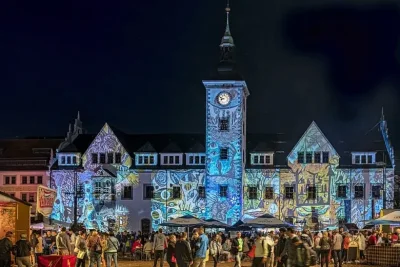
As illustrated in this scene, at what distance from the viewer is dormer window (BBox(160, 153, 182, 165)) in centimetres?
8244

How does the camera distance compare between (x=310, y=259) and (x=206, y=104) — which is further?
(x=206, y=104)

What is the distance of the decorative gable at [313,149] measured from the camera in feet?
260

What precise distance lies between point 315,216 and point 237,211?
23.4 feet

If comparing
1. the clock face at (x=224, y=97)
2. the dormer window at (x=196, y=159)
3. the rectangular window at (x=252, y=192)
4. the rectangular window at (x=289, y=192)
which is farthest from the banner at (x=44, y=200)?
the dormer window at (x=196, y=159)

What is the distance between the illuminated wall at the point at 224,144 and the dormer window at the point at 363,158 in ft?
33.7

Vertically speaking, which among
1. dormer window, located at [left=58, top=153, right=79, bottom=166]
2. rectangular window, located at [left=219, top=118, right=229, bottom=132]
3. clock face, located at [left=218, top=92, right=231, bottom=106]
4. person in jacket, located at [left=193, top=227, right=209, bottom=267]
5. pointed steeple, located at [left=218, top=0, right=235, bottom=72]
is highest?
pointed steeple, located at [left=218, top=0, right=235, bottom=72]

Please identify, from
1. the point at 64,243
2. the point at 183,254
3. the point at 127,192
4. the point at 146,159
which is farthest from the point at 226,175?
the point at 183,254

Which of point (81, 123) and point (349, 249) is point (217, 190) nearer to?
point (81, 123)

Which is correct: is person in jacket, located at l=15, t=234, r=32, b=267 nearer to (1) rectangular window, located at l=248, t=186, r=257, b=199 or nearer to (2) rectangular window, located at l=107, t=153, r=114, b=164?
(1) rectangular window, located at l=248, t=186, r=257, b=199

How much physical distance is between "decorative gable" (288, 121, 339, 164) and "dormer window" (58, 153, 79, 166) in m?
20.2

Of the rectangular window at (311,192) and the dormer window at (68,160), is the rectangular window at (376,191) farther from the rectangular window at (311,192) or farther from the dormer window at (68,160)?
the dormer window at (68,160)

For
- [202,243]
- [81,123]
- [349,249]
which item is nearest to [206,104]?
[81,123]

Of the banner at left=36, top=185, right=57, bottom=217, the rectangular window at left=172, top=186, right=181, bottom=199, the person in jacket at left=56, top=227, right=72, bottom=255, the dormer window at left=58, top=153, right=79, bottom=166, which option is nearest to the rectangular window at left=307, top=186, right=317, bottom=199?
the rectangular window at left=172, top=186, right=181, bottom=199

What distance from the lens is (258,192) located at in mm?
79875
